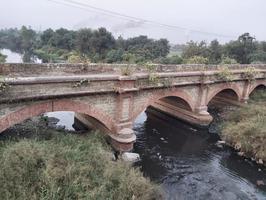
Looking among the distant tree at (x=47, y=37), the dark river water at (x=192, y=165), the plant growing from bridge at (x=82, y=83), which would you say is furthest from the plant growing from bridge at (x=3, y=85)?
the distant tree at (x=47, y=37)

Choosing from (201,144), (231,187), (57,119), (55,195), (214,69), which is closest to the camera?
(55,195)

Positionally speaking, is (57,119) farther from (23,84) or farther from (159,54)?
(159,54)

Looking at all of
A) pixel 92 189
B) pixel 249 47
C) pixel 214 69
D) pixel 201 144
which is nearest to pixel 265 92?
pixel 214 69

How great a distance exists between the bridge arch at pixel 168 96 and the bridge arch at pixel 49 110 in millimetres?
1992

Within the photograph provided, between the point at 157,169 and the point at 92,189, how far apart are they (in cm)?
523

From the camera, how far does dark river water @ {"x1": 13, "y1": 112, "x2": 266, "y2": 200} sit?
11203mm

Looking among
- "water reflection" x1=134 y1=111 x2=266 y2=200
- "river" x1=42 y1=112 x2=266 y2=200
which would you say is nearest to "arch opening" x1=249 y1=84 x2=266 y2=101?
"river" x1=42 y1=112 x2=266 y2=200

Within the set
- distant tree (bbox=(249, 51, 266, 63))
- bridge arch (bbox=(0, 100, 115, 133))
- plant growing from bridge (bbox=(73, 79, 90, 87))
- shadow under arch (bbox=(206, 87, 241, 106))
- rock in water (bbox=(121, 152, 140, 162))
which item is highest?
distant tree (bbox=(249, 51, 266, 63))

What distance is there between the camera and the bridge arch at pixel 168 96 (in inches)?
561

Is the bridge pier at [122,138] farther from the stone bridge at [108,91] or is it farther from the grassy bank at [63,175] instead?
the grassy bank at [63,175]

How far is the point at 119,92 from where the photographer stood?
12367 mm

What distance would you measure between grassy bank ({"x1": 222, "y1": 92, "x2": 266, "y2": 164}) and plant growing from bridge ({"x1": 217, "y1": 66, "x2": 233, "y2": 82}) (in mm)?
2532

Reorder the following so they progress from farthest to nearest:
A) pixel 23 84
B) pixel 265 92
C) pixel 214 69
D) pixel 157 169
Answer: pixel 265 92
pixel 214 69
pixel 157 169
pixel 23 84

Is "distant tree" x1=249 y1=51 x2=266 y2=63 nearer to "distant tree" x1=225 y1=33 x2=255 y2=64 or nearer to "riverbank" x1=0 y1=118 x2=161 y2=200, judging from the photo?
"distant tree" x1=225 y1=33 x2=255 y2=64
